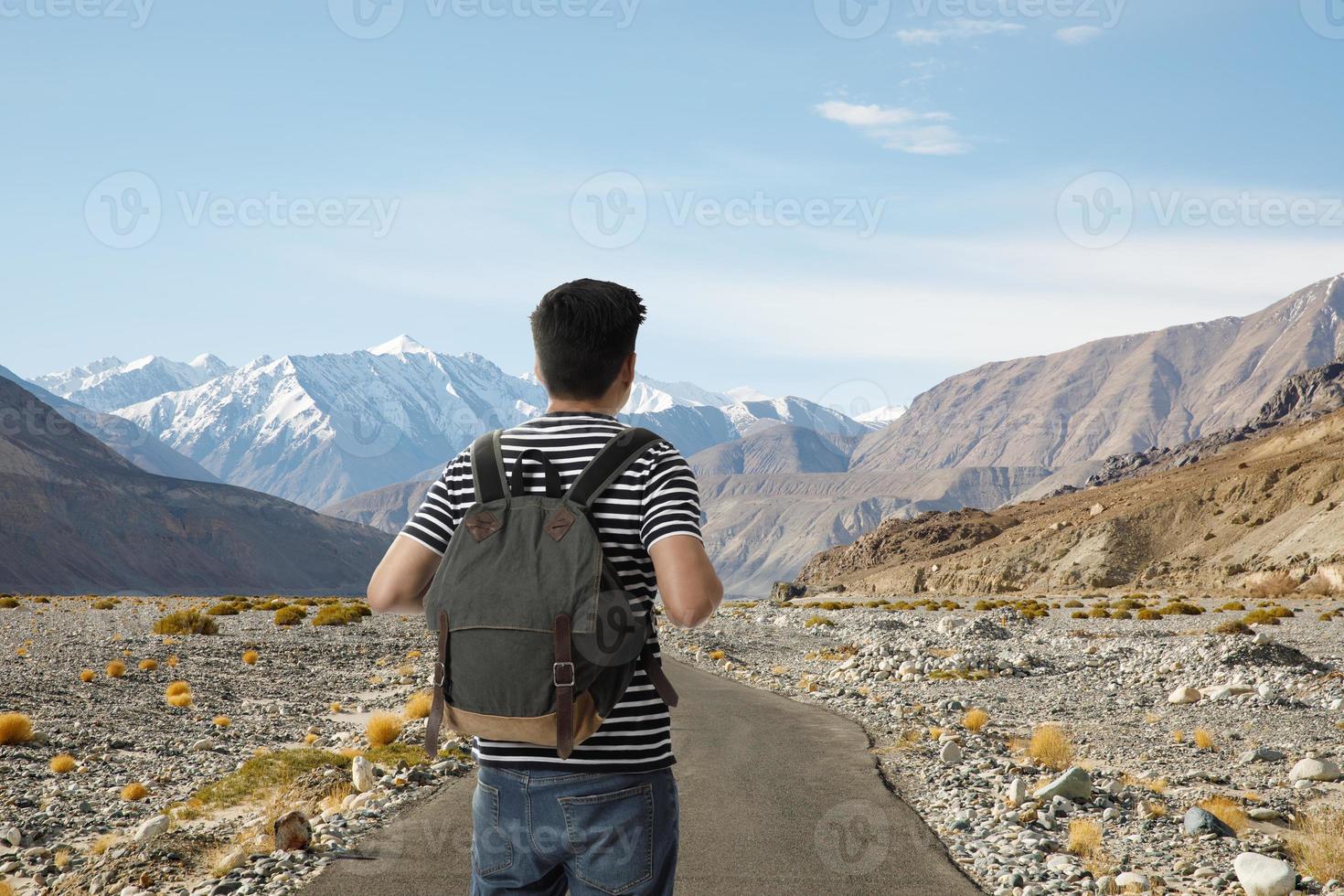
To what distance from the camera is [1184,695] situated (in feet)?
60.2

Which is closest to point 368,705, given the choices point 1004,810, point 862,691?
point 862,691

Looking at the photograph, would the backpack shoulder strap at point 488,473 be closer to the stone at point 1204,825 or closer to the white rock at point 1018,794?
the stone at point 1204,825

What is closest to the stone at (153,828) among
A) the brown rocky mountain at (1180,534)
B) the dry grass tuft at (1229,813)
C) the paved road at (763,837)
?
the paved road at (763,837)

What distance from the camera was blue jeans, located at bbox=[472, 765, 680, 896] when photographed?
3.22 meters

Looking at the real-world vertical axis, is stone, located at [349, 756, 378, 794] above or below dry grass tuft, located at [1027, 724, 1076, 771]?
above

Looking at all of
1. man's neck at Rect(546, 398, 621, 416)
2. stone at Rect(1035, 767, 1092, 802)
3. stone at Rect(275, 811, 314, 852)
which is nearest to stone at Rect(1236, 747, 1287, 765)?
stone at Rect(1035, 767, 1092, 802)

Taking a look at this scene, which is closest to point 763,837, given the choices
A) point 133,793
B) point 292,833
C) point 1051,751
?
point 292,833

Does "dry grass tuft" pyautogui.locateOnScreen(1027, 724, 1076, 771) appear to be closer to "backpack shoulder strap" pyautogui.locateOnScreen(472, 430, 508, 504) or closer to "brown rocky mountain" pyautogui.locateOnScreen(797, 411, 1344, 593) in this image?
"backpack shoulder strap" pyautogui.locateOnScreen(472, 430, 508, 504)

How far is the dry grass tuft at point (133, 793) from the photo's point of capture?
12.0m

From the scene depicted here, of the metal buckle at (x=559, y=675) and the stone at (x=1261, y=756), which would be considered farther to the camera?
the stone at (x=1261, y=756)

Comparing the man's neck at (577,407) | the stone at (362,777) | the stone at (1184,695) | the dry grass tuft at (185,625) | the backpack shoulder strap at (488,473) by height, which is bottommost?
the dry grass tuft at (185,625)

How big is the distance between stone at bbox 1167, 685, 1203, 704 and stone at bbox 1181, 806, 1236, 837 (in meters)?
10.3

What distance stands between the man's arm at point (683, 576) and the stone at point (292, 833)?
627 cm

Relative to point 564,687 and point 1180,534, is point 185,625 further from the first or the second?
point 1180,534
